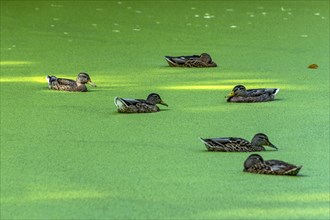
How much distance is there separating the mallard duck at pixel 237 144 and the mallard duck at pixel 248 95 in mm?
Result: 1416

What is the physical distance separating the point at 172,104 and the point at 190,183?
2.11 metres

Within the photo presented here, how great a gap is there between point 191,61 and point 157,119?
215 centimetres

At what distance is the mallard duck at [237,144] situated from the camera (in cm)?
607

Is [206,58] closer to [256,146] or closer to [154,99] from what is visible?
[154,99]

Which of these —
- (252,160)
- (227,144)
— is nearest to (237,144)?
(227,144)

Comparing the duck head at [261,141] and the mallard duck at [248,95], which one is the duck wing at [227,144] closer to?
the duck head at [261,141]

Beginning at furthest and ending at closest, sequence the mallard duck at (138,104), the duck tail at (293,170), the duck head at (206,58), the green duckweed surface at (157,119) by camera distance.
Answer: the duck head at (206,58) < the mallard duck at (138,104) < the duck tail at (293,170) < the green duckweed surface at (157,119)

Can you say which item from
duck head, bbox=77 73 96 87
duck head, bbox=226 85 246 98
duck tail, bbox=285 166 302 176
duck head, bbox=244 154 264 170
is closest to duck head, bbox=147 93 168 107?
duck head, bbox=226 85 246 98

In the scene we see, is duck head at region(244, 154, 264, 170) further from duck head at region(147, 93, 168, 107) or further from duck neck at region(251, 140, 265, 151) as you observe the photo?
duck head at region(147, 93, 168, 107)

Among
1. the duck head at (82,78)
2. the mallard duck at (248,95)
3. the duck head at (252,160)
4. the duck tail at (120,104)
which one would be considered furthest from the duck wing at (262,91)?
the duck head at (252,160)

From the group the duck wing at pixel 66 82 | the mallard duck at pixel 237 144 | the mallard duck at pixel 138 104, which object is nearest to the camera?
the mallard duck at pixel 237 144

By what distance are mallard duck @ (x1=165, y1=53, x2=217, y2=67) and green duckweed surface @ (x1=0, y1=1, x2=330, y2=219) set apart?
76 mm

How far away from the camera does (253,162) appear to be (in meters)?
5.58

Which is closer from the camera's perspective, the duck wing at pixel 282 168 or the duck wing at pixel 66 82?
the duck wing at pixel 282 168
